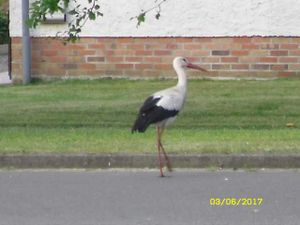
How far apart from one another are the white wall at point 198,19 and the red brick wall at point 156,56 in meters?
0.14

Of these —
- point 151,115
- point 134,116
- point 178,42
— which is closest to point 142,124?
point 151,115

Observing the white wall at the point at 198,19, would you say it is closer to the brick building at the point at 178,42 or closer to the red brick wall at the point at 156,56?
the brick building at the point at 178,42

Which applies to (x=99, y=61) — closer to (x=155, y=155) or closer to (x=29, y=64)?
(x=29, y=64)

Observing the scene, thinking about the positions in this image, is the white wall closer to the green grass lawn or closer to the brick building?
the brick building

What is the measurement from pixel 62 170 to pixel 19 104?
577 cm

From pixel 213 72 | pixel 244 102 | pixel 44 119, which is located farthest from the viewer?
pixel 213 72

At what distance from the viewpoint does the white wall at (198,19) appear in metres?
19.5

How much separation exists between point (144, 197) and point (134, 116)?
19.0 ft

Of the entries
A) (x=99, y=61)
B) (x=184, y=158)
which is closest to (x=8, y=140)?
(x=184, y=158)

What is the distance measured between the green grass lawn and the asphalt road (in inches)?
28.3

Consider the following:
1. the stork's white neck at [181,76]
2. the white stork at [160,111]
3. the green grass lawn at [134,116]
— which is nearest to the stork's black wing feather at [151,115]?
the white stork at [160,111]

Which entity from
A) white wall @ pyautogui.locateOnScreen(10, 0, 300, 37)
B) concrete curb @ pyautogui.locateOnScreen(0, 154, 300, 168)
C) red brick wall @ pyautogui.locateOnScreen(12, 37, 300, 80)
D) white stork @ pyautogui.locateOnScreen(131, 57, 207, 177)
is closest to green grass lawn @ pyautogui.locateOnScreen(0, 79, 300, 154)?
concrete curb @ pyautogui.locateOnScreen(0, 154, 300, 168)

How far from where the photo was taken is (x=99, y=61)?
2011 cm

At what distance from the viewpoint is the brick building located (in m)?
19.5
